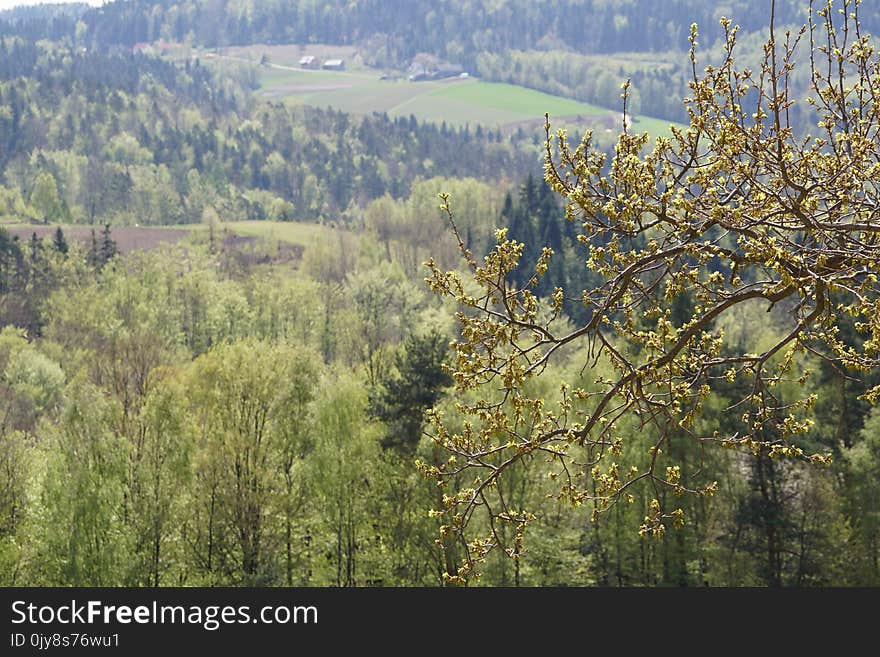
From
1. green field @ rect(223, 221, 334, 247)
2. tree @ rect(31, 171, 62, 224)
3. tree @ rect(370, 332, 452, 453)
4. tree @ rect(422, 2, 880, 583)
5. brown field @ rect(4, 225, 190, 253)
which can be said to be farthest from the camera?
tree @ rect(31, 171, 62, 224)

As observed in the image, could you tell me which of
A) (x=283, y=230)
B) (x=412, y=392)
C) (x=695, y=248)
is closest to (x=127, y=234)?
(x=283, y=230)

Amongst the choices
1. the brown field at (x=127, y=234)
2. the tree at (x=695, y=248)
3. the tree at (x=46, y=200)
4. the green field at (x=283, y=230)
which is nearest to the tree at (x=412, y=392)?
the tree at (x=695, y=248)

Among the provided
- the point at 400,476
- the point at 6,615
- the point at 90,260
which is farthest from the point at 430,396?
the point at 90,260

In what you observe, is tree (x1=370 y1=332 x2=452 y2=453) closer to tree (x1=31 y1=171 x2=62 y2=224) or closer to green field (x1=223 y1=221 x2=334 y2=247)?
green field (x1=223 y1=221 x2=334 y2=247)

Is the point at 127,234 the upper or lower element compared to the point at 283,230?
upper

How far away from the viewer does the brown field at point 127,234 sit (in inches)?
5463

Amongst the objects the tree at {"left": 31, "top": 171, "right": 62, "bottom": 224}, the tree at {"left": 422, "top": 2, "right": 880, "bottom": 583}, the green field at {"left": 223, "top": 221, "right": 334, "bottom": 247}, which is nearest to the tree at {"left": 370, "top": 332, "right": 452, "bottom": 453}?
the tree at {"left": 422, "top": 2, "right": 880, "bottom": 583}

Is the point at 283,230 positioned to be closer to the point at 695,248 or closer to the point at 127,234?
the point at 127,234

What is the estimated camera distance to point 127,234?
147750mm

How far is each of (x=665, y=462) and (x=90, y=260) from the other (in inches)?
3381

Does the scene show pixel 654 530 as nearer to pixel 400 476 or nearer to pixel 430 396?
pixel 430 396

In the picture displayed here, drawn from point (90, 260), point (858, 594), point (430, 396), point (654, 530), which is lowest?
point (90, 260)

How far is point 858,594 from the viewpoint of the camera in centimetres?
955

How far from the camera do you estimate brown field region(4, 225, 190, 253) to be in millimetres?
138750
